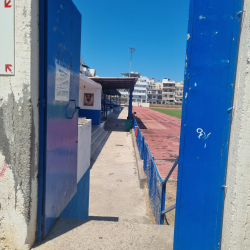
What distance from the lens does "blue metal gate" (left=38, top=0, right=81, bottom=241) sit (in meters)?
2.10

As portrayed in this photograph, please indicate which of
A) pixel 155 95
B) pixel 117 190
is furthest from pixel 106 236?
pixel 155 95

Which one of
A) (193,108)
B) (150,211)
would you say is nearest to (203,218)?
(193,108)

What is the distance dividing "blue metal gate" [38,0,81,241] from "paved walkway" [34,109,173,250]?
0.28 m

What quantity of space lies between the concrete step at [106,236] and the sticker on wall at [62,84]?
1.50 metres

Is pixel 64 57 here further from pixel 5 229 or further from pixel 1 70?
pixel 5 229

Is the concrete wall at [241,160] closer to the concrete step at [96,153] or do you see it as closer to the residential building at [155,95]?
the concrete step at [96,153]

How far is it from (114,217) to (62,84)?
4.59 meters

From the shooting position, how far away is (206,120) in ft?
6.24

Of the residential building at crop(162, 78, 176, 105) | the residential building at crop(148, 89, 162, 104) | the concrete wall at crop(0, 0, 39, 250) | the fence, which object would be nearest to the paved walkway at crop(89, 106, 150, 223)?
the fence

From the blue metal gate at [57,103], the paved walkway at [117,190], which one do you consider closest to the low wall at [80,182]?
the blue metal gate at [57,103]

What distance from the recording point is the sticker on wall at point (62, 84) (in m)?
2.43

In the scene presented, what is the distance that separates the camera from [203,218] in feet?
6.48

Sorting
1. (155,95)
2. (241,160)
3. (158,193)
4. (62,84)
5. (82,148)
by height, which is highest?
(155,95)

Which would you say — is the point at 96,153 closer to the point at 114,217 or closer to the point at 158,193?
the point at 114,217
